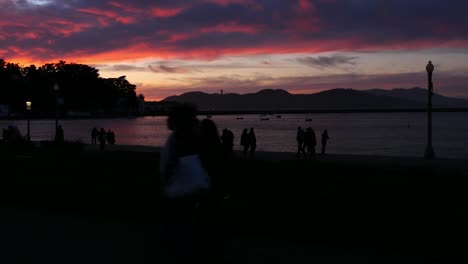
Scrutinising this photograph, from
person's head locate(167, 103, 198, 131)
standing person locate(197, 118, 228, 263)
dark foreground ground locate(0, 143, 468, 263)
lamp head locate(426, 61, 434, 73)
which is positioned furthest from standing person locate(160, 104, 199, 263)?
lamp head locate(426, 61, 434, 73)

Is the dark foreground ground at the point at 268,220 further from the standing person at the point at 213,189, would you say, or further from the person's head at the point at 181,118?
the person's head at the point at 181,118

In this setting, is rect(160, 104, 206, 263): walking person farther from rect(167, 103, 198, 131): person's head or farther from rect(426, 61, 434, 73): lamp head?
rect(426, 61, 434, 73): lamp head

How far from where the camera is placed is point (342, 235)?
24.7ft

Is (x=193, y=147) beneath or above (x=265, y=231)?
above

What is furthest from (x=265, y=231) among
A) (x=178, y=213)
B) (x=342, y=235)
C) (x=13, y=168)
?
(x=13, y=168)

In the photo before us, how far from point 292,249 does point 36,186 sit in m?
7.39

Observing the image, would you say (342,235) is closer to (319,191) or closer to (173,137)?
(173,137)

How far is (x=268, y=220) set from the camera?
8.66m

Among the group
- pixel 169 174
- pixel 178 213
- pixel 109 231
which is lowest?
pixel 109 231

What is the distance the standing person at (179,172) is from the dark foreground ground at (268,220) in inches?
31.2

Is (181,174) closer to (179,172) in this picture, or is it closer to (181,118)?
(179,172)

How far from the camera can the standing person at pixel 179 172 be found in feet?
18.0

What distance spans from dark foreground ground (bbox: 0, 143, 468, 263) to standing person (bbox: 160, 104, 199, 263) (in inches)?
31.2

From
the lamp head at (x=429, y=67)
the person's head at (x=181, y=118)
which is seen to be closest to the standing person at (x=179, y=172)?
the person's head at (x=181, y=118)
